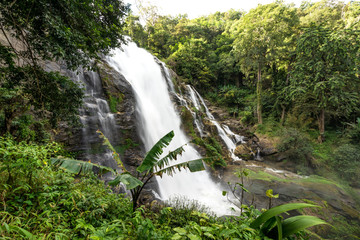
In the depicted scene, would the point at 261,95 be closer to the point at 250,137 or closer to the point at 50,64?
the point at 250,137

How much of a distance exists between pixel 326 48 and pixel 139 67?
16.3 meters

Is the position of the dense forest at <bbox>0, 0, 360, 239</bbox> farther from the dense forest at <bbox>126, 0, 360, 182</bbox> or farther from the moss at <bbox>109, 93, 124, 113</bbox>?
the moss at <bbox>109, 93, 124, 113</bbox>

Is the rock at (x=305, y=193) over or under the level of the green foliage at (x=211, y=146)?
under

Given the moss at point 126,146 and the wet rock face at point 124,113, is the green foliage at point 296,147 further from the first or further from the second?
the moss at point 126,146

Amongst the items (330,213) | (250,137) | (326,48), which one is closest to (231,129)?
(250,137)

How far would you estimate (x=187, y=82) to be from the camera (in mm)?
22359

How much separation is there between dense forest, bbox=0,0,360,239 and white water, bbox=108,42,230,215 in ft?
5.26

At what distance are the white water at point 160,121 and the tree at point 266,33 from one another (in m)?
10.3

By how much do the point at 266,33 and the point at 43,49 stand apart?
1854cm

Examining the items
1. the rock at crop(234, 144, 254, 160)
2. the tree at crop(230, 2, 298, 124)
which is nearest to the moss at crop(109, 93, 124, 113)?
the rock at crop(234, 144, 254, 160)

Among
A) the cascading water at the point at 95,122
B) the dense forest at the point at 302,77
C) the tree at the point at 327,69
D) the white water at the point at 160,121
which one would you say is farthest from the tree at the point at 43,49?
the tree at the point at 327,69

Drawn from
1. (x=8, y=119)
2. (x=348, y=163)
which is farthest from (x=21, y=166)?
(x=348, y=163)

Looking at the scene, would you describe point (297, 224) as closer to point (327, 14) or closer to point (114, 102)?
point (114, 102)

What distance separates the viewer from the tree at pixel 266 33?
15.0 meters
